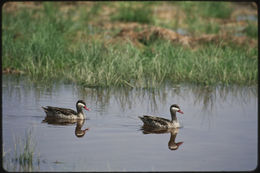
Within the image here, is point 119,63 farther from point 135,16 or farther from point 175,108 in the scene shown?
point 135,16

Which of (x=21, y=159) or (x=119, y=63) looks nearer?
(x=21, y=159)

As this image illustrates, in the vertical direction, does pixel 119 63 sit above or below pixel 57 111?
above

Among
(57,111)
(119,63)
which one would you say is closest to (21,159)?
(57,111)

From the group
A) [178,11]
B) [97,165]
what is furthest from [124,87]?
[178,11]

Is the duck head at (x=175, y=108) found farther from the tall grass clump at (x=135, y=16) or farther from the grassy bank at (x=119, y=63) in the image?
the tall grass clump at (x=135, y=16)

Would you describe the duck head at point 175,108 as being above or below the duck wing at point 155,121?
above

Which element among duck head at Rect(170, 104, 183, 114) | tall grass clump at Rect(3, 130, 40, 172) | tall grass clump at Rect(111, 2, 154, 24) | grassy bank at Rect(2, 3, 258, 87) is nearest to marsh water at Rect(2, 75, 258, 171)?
tall grass clump at Rect(3, 130, 40, 172)

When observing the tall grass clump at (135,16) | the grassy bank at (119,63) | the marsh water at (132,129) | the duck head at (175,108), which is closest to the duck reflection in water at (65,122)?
the marsh water at (132,129)

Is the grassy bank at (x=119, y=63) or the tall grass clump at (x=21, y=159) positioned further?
the grassy bank at (x=119, y=63)

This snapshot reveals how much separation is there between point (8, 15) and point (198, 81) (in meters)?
9.33

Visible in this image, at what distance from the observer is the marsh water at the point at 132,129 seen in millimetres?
9828

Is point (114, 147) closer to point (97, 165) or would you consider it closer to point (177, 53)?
Result: point (97, 165)

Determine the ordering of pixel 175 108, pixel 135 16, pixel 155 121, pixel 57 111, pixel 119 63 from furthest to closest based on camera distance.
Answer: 1. pixel 135 16
2. pixel 119 63
3. pixel 57 111
4. pixel 175 108
5. pixel 155 121

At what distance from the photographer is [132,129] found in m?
12.6
